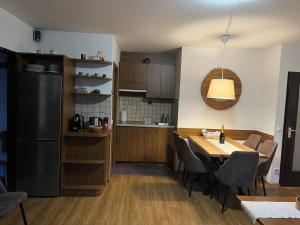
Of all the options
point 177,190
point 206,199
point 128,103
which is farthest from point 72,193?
point 128,103

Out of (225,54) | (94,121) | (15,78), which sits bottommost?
(94,121)

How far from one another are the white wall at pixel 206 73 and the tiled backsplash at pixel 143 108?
1.05m

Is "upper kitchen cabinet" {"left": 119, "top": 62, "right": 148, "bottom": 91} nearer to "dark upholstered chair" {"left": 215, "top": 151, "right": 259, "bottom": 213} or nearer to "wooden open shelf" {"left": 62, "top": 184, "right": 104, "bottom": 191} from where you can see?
"wooden open shelf" {"left": 62, "top": 184, "right": 104, "bottom": 191}

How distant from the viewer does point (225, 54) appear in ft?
15.3

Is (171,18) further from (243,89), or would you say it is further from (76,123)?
(243,89)

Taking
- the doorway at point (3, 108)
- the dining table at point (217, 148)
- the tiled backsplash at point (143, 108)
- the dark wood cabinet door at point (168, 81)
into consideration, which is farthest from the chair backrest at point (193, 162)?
the doorway at point (3, 108)

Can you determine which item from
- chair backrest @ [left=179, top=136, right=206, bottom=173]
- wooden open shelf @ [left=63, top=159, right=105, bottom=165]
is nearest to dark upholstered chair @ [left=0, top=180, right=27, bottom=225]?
wooden open shelf @ [left=63, top=159, right=105, bottom=165]

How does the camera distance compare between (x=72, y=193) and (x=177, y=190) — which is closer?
(x=72, y=193)

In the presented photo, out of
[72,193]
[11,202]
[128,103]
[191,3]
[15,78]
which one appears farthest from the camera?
[128,103]

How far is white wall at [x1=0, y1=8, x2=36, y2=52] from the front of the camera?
9.80 feet

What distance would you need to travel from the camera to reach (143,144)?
5188 millimetres

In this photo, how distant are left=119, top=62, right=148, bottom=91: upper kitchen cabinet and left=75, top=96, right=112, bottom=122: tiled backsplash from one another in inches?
51.2

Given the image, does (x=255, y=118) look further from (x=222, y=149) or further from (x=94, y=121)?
(x=94, y=121)

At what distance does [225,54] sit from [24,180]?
12.8 ft
